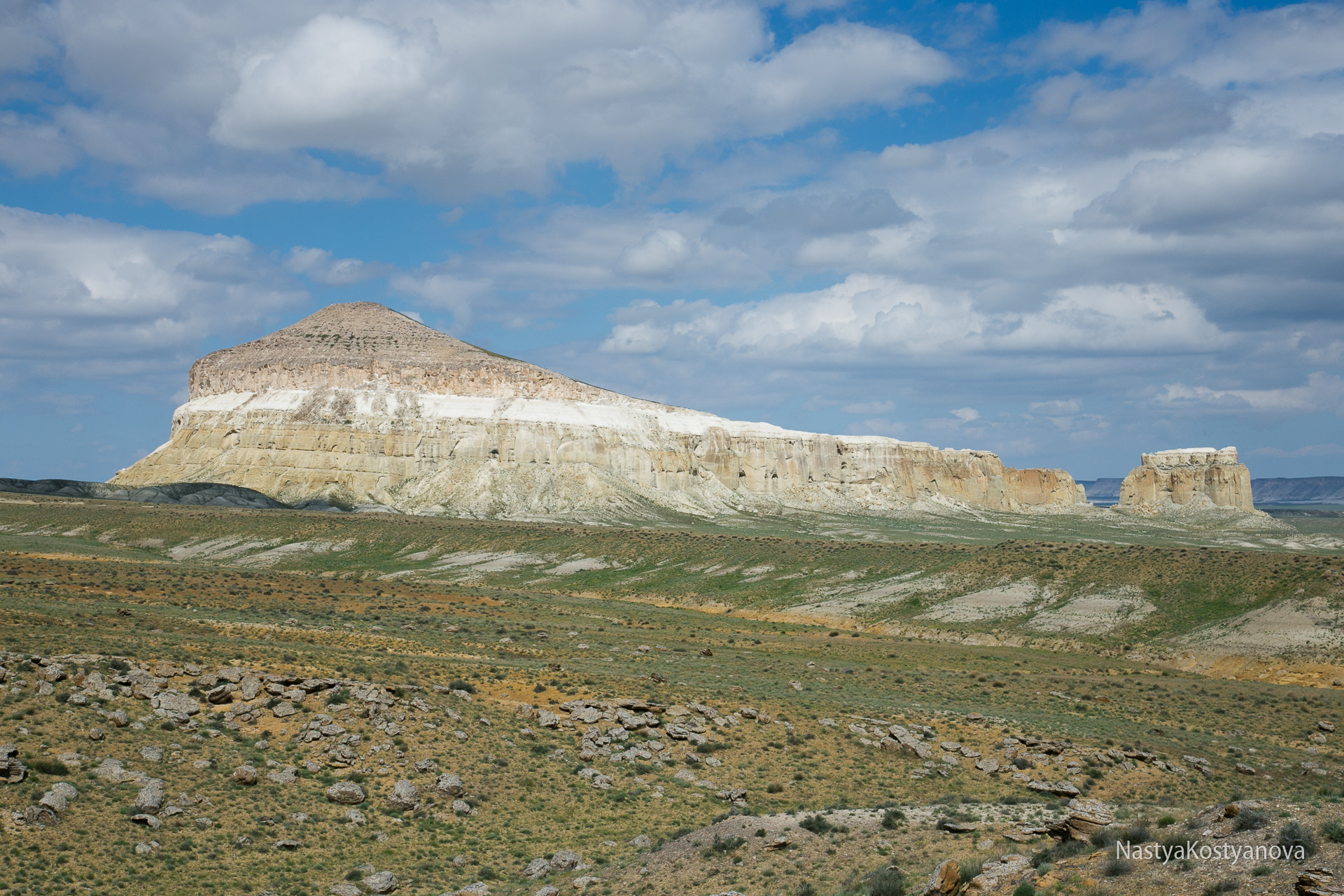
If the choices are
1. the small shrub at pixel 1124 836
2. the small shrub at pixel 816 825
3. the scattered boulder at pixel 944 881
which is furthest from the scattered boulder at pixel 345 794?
the small shrub at pixel 1124 836

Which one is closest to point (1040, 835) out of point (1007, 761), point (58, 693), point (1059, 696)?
point (1007, 761)

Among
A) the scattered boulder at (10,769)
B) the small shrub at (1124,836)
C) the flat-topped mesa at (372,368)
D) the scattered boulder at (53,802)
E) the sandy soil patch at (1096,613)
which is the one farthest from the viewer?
the flat-topped mesa at (372,368)

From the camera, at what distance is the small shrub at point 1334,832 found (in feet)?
44.9

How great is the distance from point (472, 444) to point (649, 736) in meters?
125

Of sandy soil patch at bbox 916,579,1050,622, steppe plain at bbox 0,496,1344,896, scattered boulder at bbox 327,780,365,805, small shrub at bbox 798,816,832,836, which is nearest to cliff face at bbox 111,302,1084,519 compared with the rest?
sandy soil patch at bbox 916,579,1050,622

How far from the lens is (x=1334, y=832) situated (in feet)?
45.1

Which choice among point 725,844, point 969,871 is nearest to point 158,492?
point 725,844

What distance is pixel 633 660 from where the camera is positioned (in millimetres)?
39719

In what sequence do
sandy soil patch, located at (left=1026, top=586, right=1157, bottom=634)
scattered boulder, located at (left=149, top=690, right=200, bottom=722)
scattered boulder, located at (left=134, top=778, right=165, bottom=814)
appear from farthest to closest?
sandy soil patch, located at (left=1026, top=586, right=1157, bottom=634), scattered boulder, located at (left=149, top=690, right=200, bottom=722), scattered boulder, located at (left=134, top=778, right=165, bottom=814)

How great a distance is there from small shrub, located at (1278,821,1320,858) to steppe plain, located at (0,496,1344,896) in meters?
0.15

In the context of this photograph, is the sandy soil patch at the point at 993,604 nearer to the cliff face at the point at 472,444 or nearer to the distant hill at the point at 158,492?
the cliff face at the point at 472,444

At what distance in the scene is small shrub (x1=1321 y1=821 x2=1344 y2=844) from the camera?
44.9 feet

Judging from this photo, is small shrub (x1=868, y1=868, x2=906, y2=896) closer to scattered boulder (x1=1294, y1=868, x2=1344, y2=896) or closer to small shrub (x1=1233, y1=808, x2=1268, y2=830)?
small shrub (x1=1233, y1=808, x2=1268, y2=830)

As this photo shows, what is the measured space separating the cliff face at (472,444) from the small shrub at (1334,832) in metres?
119
